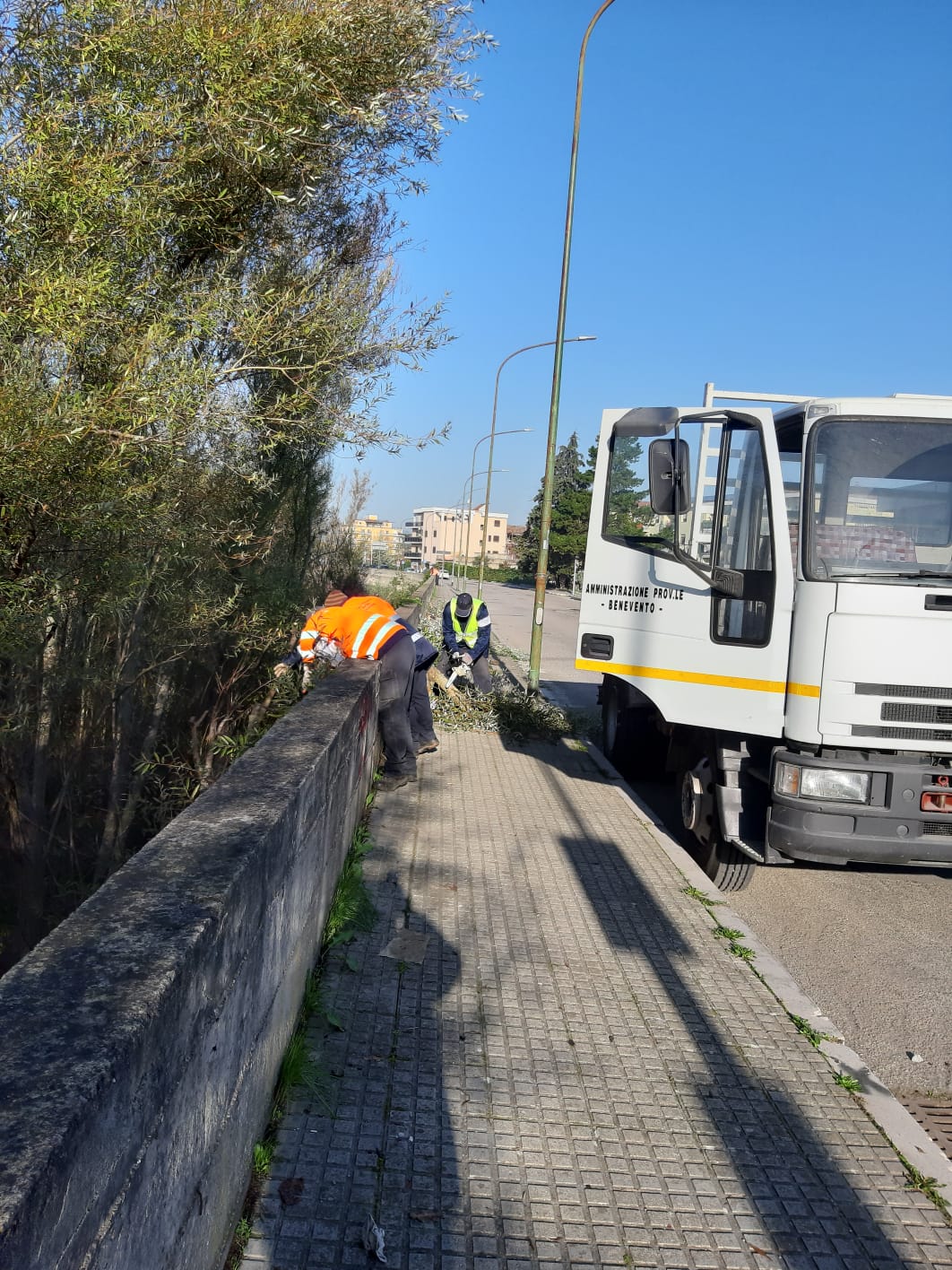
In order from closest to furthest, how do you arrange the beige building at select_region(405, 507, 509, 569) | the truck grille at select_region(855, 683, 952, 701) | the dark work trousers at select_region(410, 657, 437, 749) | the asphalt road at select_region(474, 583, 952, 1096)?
the asphalt road at select_region(474, 583, 952, 1096)
the truck grille at select_region(855, 683, 952, 701)
the dark work trousers at select_region(410, 657, 437, 749)
the beige building at select_region(405, 507, 509, 569)

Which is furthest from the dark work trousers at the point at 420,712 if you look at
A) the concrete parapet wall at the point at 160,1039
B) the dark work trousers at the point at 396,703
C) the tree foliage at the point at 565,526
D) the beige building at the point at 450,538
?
the beige building at the point at 450,538

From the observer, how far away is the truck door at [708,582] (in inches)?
226

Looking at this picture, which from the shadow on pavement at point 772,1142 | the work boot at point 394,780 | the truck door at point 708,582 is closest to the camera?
the shadow on pavement at point 772,1142

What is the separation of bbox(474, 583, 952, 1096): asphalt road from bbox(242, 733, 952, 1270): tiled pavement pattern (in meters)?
0.55

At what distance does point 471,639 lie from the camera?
1199 cm

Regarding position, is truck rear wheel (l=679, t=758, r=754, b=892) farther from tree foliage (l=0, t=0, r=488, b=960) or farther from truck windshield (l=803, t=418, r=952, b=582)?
tree foliage (l=0, t=0, r=488, b=960)

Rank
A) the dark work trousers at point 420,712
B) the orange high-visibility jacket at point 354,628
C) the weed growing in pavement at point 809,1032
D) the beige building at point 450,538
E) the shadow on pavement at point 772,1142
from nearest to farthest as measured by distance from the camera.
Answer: the shadow on pavement at point 772,1142 → the weed growing in pavement at point 809,1032 → the orange high-visibility jacket at point 354,628 → the dark work trousers at point 420,712 → the beige building at point 450,538

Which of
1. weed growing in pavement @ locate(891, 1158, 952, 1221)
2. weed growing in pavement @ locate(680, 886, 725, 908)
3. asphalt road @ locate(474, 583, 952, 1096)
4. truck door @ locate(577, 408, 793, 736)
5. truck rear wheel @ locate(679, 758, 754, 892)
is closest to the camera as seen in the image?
weed growing in pavement @ locate(891, 1158, 952, 1221)

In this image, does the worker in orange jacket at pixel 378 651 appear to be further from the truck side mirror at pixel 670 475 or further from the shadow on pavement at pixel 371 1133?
the shadow on pavement at pixel 371 1133

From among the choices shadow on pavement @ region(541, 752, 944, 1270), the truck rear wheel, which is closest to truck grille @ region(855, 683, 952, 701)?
the truck rear wheel

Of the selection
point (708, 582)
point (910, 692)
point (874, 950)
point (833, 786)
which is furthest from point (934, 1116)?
point (708, 582)

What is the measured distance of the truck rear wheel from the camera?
20.2ft

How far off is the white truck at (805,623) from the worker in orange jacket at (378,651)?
5.83ft

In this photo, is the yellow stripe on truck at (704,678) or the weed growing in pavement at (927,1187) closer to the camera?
the weed growing in pavement at (927,1187)
